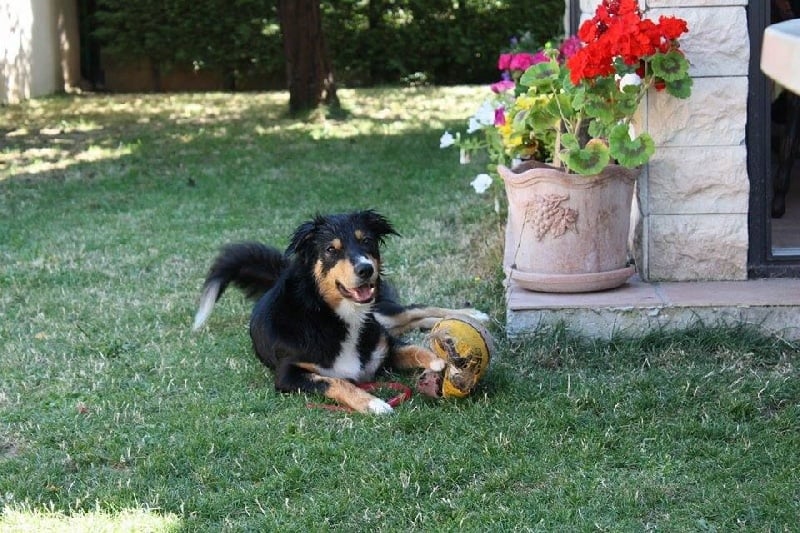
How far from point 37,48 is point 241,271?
484 inches

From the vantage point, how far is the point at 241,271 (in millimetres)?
5242

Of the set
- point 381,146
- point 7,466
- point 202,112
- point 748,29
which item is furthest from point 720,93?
point 202,112

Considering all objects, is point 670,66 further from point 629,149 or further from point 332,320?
point 332,320

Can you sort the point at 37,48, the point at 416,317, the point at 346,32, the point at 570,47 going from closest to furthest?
the point at 416,317
the point at 570,47
the point at 37,48
the point at 346,32

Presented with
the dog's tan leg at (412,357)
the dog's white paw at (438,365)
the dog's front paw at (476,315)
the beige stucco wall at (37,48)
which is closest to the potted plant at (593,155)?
the dog's front paw at (476,315)

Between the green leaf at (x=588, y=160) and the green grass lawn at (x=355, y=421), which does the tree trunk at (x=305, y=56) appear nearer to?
the green grass lawn at (x=355, y=421)

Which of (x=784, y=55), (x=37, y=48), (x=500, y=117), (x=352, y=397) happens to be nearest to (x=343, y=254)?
(x=352, y=397)

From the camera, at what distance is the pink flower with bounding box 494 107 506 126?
621 cm

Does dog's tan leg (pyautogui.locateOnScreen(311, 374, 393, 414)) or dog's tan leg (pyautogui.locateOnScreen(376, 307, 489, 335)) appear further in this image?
dog's tan leg (pyautogui.locateOnScreen(376, 307, 489, 335))

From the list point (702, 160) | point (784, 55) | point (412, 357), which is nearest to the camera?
point (784, 55)

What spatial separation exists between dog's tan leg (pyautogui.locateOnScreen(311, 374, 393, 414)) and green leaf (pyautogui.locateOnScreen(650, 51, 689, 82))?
192 centimetres

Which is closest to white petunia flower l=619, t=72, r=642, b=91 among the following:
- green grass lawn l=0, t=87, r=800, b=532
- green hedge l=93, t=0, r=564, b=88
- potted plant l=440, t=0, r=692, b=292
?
potted plant l=440, t=0, r=692, b=292

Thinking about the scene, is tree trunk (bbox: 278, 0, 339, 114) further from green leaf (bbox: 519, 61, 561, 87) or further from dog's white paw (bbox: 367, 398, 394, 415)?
dog's white paw (bbox: 367, 398, 394, 415)

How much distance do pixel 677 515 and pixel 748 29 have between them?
8.60 feet
